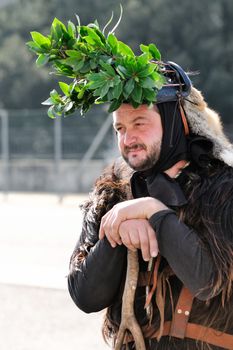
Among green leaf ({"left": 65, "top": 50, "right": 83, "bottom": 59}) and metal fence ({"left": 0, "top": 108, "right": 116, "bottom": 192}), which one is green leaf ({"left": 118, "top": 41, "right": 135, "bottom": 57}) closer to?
green leaf ({"left": 65, "top": 50, "right": 83, "bottom": 59})

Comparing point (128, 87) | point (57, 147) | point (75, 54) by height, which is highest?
point (75, 54)

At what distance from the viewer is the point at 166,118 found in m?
2.26

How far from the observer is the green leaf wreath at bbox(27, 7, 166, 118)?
2.18m

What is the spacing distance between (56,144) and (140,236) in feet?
46.5

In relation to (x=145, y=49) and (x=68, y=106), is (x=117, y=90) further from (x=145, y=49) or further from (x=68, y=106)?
(x=68, y=106)

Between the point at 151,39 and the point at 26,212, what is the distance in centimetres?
1304

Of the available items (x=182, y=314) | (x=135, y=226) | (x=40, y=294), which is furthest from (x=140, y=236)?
(x=40, y=294)

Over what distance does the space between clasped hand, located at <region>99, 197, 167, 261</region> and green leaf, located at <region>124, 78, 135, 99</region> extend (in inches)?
12.9

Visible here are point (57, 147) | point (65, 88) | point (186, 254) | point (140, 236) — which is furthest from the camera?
point (57, 147)

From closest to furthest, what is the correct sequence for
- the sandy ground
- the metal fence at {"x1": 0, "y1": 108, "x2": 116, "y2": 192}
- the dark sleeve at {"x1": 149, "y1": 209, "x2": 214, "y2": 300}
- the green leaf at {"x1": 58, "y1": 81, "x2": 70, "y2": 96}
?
the dark sleeve at {"x1": 149, "y1": 209, "x2": 214, "y2": 300}
the green leaf at {"x1": 58, "y1": 81, "x2": 70, "y2": 96}
the sandy ground
the metal fence at {"x1": 0, "y1": 108, "x2": 116, "y2": 192}

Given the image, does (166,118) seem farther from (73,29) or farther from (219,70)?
(219,70)

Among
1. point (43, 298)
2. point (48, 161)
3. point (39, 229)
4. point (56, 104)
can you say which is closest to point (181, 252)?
point (56, 104)

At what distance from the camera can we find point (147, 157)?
2244 millimetres

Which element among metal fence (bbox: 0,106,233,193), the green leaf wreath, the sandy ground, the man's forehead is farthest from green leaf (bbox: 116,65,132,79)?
metal fence (bbox: 0,106,233,193)
